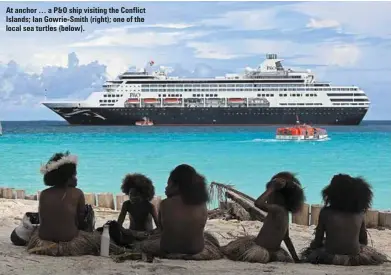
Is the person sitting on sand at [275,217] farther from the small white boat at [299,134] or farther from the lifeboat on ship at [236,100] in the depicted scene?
the lifeboat on ship at [236,100]

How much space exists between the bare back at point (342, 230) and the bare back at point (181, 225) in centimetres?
88

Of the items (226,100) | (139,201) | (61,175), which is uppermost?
(226,100)

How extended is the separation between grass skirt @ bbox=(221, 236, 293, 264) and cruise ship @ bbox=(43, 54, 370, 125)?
183ft

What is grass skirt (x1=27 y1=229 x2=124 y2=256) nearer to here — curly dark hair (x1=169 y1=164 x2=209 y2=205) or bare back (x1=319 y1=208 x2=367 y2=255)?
curly dark hair (x1=169 y1=164 x2=209 y2=205)

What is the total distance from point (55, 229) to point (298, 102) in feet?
191

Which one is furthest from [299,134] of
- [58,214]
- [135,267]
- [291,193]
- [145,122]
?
[135,267]

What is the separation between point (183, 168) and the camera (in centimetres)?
435

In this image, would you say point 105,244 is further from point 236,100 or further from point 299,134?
point 236,100

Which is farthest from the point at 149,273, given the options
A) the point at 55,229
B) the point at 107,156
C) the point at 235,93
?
the point at 235,93

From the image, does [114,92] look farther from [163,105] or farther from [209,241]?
[209,241]

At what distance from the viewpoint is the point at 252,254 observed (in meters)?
4.40

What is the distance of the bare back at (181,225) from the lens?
4.34 m

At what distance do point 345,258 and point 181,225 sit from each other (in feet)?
3.86

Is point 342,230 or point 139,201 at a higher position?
point 139,201
